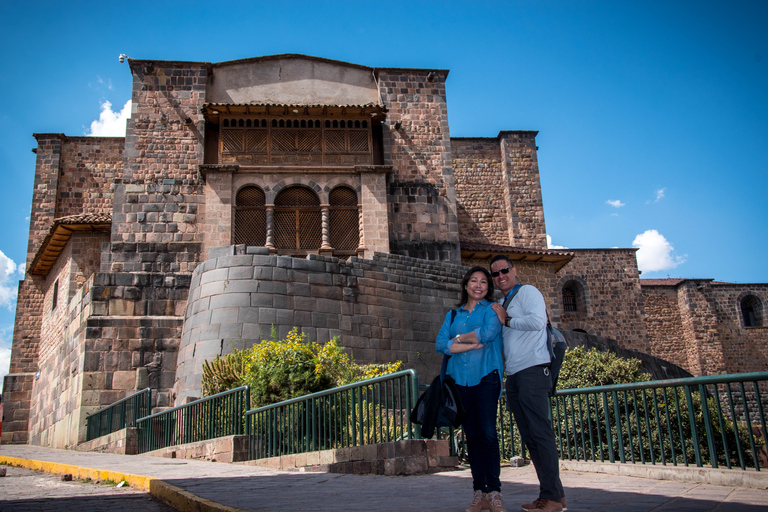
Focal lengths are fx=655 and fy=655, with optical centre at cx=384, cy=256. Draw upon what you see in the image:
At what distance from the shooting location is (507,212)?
29594 millimetres

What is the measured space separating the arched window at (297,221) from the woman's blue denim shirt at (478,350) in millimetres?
15334

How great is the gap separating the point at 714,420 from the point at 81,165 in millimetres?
24883

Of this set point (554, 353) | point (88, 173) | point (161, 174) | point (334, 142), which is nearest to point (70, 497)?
point (554, 353)

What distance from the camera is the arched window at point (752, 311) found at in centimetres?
3653

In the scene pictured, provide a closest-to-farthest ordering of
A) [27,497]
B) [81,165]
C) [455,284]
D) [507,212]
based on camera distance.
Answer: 1. [27,497]
2. [455,284]
3. [81,165]
4. [507,212]

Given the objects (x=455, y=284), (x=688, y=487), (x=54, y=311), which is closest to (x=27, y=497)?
(x=688, y=487)

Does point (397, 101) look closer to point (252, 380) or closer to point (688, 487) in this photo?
point (252, 380)

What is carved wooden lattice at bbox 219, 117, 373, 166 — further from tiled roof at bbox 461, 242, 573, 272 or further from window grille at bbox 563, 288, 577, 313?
window grille at bbox 563, 288, 577, 313

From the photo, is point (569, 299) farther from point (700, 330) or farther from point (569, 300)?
point (700, 330)

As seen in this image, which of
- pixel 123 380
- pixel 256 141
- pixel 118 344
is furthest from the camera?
pixel 256 141

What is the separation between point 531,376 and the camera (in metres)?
4.33

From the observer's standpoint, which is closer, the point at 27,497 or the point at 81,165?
the point at 27,497

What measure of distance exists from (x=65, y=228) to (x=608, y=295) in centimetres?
2479

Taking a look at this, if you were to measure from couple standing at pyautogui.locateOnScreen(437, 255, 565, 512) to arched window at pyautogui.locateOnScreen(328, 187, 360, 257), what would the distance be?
50.6 feet
